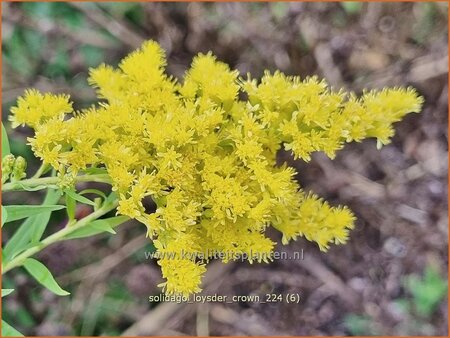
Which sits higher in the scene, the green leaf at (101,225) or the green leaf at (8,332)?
the green leaf at (101,225)

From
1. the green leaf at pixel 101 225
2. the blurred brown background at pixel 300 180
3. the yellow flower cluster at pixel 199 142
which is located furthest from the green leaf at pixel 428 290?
the green leaf at pixel 101 225

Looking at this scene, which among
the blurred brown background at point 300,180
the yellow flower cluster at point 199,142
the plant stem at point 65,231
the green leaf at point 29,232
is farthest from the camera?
the blurred brown background at point 300,180

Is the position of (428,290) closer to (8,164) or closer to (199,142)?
(199,142)

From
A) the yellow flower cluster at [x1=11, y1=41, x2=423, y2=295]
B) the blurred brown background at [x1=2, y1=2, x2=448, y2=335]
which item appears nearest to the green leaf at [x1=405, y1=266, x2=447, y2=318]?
the blurred brown background at [x1=2, y1=2, x2=448, y2=335]

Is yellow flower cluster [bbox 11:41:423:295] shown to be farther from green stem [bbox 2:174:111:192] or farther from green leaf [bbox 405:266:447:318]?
green leaf [bbox 405:266:447:318]

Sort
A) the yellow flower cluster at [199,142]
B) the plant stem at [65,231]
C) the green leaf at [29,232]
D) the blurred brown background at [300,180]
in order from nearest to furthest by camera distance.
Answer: the yellow flower cluster at [199,142], the plant stem at [65,231], the green leaf at [29,232], the blurred brown background at [300,180]

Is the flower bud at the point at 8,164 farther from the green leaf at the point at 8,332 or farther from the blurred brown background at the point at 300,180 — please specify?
the blurred brown background at the point at 300,180

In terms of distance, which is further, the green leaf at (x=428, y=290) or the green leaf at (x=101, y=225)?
the green leaf at (x=428, y=290)
